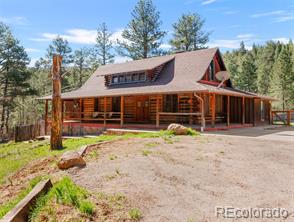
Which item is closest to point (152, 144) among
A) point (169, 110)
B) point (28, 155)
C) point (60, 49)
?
point (28, 155)

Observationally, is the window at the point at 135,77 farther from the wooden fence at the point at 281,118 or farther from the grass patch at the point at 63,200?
the grass patch at the point at 63,200

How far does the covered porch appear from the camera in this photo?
695 inches

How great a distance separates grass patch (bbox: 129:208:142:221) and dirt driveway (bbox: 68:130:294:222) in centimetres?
9

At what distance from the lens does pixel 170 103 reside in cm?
1883

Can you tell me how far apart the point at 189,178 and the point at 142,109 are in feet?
49.4

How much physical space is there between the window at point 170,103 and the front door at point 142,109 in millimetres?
1731

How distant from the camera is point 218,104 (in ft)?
64.9

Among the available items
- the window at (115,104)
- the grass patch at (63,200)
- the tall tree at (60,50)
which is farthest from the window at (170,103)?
the tall tree at (60,50)

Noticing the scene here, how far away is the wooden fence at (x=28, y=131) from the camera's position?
1958 cm

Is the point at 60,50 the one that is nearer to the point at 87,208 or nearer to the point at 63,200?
the point at 63,200

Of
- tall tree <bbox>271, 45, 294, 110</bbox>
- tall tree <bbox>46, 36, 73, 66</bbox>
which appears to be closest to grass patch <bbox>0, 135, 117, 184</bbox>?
tall tree <bbox>46, 36, 73, 66</bbox>

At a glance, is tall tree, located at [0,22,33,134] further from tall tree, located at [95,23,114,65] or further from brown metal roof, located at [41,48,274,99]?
brown metal roof, located at [41,48,274,99]

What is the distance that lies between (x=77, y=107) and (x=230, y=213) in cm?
2181

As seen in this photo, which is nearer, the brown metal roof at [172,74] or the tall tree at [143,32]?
the brown metal roof at [172,74]
